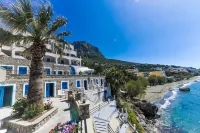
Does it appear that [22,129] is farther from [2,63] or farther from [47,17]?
[2,63]

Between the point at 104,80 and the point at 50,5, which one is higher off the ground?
the point at 50,5

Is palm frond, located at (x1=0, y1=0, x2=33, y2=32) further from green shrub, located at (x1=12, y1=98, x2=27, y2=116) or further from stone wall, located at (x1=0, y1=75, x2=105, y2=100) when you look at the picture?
stone wall, located at (x1=0, y1=75, x2=105, y2=100)

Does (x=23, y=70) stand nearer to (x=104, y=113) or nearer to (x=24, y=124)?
(x=104, y=113)

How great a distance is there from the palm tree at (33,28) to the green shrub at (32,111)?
1.51 ft

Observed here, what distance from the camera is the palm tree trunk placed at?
9406 mm

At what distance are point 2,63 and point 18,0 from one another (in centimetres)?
1164

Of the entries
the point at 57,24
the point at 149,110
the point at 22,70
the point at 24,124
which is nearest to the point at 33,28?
the point at 57,24

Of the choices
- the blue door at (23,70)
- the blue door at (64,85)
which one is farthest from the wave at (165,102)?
the blue door at (23,70)

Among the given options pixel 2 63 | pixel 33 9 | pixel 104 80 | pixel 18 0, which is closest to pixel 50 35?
pixel 33 9

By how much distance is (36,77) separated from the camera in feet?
31.9

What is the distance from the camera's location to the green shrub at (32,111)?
8406mm

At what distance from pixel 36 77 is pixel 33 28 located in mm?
3890

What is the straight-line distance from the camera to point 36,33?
32.4ft

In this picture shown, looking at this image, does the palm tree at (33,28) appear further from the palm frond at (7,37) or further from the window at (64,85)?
the window at (64,85)
